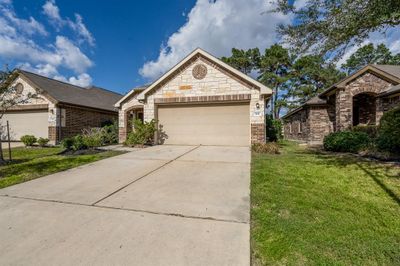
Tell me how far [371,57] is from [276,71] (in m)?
15.9

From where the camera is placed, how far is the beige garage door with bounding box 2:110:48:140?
14.2 metres

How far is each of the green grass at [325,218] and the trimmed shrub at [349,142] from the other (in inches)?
169

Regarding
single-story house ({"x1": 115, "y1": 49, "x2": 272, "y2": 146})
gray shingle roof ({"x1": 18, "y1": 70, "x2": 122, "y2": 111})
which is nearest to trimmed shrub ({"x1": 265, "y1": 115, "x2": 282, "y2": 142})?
single-story house ({"x1": 115, "y1": 49, "x2": 272, "y2": 146})

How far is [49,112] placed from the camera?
13594 millimetres

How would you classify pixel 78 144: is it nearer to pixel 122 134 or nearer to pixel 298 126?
pixel 122 134

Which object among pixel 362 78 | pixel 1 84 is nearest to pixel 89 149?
pixel 1 84

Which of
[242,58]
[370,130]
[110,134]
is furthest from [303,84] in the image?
[110,134]

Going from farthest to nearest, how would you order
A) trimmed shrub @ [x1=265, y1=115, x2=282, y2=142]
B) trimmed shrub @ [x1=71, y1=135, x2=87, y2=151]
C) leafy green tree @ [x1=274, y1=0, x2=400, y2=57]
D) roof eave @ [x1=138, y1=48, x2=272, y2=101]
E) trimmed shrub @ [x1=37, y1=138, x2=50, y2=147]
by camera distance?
trimmed shrub @ [x1=265, y1=115, x2=282, y2=142] < trimmed shrub @ [x1=37, y1=138, x2=50, y2=147] < roof eave @ [x1=138, y1=48, x2=272, y2=101] < trimmed shrub @ [x1=71, y1=135, x2=87, y2=151] < leafy green tree @ [x1=274, y1=0, x2=400, y2=57]

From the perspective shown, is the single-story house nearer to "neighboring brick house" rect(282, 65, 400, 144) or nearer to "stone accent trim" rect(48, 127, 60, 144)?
"neighboring brick house" rect(282, 65, 400, 144)

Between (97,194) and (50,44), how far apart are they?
14.8m

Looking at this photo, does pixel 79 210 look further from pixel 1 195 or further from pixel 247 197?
pixel 247 197

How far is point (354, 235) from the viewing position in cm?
255

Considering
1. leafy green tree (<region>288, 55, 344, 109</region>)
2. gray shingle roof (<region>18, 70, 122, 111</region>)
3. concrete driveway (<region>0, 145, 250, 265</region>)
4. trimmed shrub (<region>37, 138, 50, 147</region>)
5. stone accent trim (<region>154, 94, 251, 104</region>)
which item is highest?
leafy green tree (<region>288, 55, 344, 109</region>)

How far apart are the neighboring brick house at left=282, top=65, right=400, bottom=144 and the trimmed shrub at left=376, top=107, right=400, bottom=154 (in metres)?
2.62
